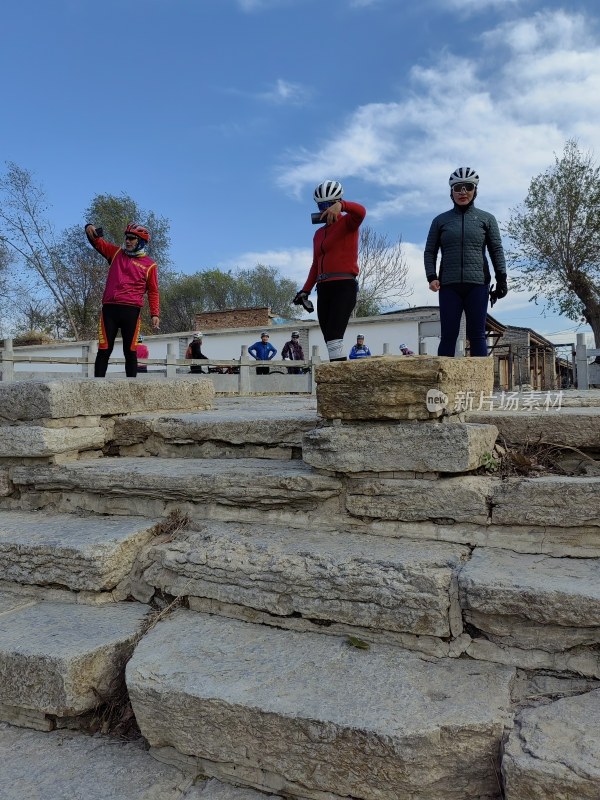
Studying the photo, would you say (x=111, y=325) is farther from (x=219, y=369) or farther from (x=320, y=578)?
(x=219, y=369)

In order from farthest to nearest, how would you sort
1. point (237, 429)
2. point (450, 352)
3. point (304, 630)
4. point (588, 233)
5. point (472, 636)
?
point (588, 233), point (450, 352), point (237, 429), point (304, 630), point (472, 636)

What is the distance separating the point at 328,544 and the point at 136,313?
3352 mm

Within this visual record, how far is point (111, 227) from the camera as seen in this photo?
31.2 meters

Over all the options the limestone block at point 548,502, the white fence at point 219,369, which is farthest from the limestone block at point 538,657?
the white fence at point 219,369

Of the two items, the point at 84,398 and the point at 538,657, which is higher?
the point at 84,398

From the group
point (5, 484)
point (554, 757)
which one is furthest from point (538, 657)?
point (5, 484)

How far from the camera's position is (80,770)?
1.77 metres

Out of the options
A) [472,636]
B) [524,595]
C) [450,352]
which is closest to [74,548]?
[472,636]

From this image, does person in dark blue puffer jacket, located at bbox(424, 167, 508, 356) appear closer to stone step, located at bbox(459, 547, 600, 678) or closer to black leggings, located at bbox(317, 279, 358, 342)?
black leggings, located at bbox(317, 279, 358, 342)

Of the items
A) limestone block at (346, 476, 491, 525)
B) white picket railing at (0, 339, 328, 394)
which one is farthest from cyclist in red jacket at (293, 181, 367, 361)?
white picket railing at (0, 339, 328, 394)

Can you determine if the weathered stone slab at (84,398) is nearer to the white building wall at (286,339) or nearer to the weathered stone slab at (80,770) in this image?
the weathered stone slab at (80,770)

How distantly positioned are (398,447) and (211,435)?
1.12 m

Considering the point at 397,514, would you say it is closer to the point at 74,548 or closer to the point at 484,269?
the point at 74,548

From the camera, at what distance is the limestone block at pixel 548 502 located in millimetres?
2049
